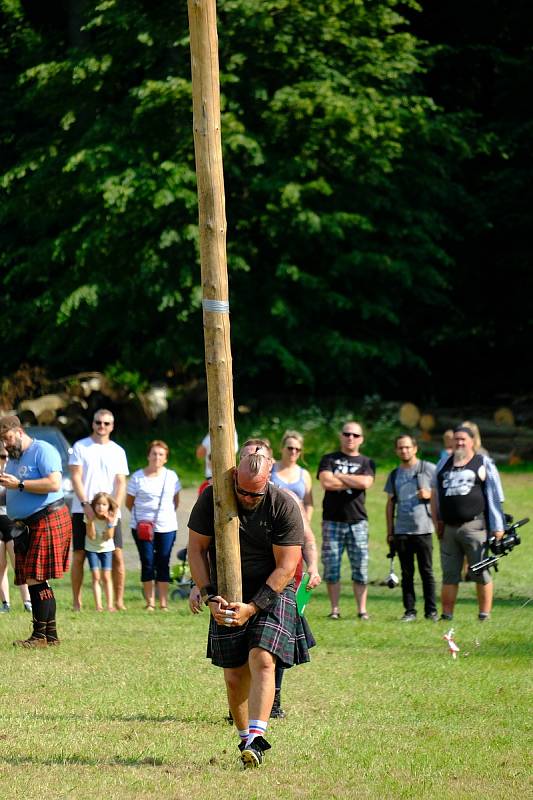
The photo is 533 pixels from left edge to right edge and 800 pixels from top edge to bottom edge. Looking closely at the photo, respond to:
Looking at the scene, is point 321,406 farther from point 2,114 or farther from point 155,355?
point 2,114

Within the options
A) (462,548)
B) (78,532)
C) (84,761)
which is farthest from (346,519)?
(84,761)

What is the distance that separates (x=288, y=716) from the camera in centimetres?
816

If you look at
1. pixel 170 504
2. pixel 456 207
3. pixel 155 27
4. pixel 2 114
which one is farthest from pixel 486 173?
pixel 170 504

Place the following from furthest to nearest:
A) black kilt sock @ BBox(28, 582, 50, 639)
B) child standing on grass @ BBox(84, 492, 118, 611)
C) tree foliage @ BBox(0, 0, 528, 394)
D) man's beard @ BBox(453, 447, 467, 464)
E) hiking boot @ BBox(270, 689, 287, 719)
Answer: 1. tree foliage @ BBox(0, 0, 528, 394)
2. child standing on grass @ BBox(84, 492, 118, 611)
3. man's beard @ BBox(453, 447, 467, 464)
4. black kilt sock @ BBox(28, 582, 50, 639)
5. hiking boot @ BBox(270, 689, 287, 719)

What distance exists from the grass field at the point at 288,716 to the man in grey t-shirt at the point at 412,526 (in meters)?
0.43

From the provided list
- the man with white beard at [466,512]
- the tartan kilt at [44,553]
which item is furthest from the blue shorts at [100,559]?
the man with white beard at [466,512]

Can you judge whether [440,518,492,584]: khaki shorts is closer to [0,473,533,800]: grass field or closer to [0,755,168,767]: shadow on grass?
[0,473,533,800]: grass field

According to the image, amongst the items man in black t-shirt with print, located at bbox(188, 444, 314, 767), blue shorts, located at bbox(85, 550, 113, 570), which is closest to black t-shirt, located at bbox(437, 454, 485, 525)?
blue shorts, located at bbox(85, 550, 113, 570)

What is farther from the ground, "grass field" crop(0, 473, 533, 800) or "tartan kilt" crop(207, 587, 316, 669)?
"tartan kilt" crop(207, 587, 316, 669)

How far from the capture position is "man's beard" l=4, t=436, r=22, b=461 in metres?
10.1

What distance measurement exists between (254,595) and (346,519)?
574 cm

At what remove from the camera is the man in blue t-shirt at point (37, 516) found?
33.0ft

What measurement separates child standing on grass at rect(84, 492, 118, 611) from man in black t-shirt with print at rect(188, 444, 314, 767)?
18.0ft

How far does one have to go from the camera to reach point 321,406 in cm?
3138
